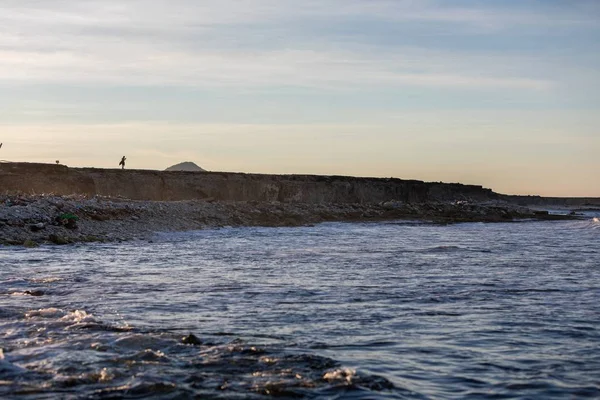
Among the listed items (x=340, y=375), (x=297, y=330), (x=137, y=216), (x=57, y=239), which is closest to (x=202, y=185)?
(x=137, y=216)

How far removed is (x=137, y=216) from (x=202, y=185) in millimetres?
28911

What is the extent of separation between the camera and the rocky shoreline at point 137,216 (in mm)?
20766

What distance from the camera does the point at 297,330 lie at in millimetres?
7969

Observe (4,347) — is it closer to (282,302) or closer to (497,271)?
(282,302)

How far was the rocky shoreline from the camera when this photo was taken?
68.1ft

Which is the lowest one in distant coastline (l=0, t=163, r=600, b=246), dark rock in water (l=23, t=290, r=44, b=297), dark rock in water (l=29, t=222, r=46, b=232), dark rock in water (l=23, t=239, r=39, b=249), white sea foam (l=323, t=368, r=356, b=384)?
dark rock in water (l=23, t=290, r=44, b=297)

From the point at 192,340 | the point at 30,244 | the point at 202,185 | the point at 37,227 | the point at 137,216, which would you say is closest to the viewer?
the point at 192,340

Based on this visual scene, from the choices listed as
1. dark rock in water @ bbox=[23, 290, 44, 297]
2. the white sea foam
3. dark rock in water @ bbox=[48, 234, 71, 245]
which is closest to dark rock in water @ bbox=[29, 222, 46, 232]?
dark rock in water @ bbox=[48, 234, 71, 245]

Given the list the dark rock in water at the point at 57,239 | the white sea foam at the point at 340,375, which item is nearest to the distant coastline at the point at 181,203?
the dark rock in water at the point at 57,239

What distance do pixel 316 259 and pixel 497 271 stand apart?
4253 millimetres

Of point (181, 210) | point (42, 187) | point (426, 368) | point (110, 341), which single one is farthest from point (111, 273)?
point (42, 187)

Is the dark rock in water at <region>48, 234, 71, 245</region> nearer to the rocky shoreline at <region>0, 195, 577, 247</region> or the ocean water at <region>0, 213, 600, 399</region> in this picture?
the rocky shoreline at <region>0, 195, 577, 247</region>

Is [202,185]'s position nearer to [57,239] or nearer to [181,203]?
[181,203]

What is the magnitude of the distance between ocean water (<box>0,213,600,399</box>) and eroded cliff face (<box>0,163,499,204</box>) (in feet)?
101
